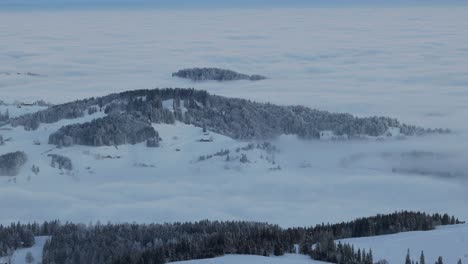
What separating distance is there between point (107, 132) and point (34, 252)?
193 feet

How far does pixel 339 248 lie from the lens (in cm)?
5434

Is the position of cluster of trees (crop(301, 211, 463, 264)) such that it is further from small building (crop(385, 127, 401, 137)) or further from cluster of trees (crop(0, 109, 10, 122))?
cluster of trees (crop(0, 109, 10, 122))

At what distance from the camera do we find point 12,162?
12050 centimetres

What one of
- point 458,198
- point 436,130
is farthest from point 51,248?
point 436,130

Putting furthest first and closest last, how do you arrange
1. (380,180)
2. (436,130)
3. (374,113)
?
(374,113), (436,130), (380,180)

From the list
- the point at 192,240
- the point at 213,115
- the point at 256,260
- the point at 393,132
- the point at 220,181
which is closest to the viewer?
the point at 256,260

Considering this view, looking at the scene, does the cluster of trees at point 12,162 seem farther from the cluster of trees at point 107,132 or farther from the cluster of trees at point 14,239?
the cluster of trees at point 14,239

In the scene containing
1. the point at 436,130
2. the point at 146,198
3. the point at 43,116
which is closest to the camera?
the point at 146,198

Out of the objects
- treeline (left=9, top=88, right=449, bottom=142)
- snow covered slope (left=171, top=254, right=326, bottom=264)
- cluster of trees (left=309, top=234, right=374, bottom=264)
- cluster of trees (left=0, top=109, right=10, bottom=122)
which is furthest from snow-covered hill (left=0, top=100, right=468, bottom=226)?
snow covered slope (left=171, top=254, right=326, bottom=264)

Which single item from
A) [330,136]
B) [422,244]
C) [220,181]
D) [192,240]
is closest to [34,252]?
[192,240]

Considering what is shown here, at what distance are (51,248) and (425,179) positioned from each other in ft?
242

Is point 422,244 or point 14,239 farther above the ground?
point 422,244

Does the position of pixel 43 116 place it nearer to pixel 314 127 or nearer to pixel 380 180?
pixel 314 127

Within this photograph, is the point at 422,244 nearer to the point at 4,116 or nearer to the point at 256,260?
the point at 256,260
